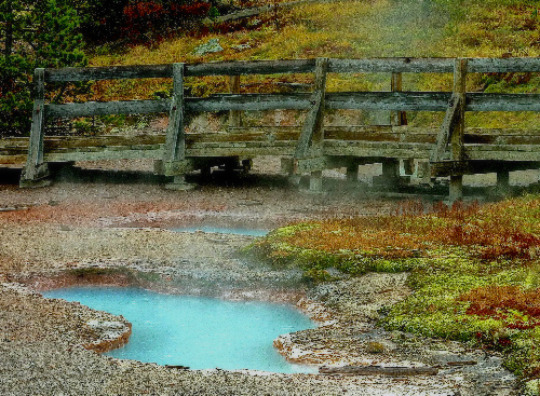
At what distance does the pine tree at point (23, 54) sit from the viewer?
67.7 feet

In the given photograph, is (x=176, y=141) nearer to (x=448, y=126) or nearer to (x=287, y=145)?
(x=287, y=145)

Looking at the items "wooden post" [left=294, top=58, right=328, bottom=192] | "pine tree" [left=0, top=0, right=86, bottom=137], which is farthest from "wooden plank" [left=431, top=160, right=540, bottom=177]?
"pine tree" [left=0, top=0, right=86, bottom=137]

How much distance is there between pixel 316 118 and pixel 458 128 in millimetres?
2912

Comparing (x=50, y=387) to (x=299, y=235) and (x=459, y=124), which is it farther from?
(x=459, y=124)

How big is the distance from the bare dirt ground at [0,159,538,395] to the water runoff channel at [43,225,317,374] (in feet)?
0.65

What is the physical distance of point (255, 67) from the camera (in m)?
17.8

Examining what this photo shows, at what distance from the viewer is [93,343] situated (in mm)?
8000

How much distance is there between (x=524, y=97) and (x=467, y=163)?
5.20 ft

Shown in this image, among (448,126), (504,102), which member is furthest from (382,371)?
(504,102)

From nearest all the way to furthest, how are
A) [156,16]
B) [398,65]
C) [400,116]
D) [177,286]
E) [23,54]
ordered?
1. [177,286]
2. [398,65]
3. [400,116]
4. [23,54]
5. [156,16]

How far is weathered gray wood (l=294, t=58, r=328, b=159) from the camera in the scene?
17.2 metres

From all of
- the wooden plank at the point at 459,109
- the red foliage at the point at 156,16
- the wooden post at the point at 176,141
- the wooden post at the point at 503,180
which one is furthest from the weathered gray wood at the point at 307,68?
the red foliage at the point at 156,16

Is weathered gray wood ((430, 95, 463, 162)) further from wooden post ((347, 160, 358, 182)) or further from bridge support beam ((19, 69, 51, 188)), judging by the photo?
bridge support beam ((19, 69, 51, 188))

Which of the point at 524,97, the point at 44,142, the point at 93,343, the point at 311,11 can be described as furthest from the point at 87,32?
the point at 93,343
